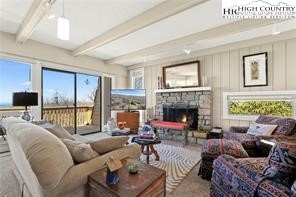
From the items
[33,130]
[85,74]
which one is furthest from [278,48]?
[85,74]

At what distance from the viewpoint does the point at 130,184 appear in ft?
4.08

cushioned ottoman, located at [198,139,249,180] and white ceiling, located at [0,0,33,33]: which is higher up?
white ceiling, located at [0,0,33,33]

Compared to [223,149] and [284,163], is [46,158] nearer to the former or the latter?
[284,163]

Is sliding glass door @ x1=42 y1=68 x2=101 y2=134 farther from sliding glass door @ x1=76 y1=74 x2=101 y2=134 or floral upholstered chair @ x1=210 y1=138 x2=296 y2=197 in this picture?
floral upholstered chair @ x1=210 y1=138 x2=296 y2=197

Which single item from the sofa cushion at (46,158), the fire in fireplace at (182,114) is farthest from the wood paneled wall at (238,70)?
the sofa cushion at (46,158)

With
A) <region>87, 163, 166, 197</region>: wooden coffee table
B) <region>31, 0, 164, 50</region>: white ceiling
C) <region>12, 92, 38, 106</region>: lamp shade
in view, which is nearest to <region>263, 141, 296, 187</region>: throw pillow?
<region>87, 163, 166, 197</region>: wooden coffee table

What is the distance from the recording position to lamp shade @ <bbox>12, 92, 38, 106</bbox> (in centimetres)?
342

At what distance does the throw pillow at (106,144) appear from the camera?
5.52 feet

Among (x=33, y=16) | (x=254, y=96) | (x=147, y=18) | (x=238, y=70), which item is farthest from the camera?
(x=238, y=70)

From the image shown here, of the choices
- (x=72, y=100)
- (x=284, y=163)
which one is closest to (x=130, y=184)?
(x=284, y=163)

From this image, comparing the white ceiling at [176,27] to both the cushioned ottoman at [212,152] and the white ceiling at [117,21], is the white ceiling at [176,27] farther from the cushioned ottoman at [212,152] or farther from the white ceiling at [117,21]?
the cushioned ottoman at [212,152]

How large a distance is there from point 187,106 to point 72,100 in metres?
3.55

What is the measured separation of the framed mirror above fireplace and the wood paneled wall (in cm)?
20

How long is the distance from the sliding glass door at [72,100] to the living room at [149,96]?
3 centimetres
